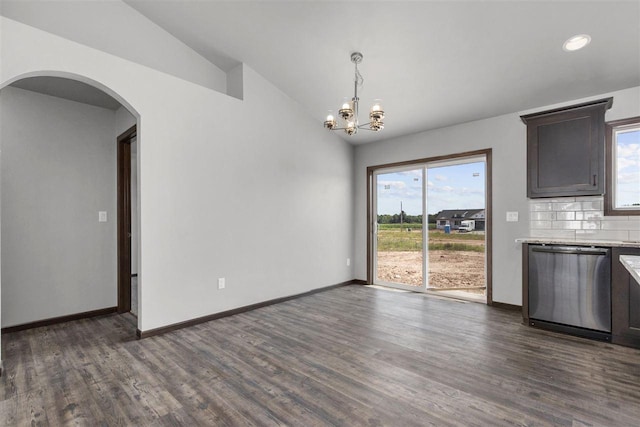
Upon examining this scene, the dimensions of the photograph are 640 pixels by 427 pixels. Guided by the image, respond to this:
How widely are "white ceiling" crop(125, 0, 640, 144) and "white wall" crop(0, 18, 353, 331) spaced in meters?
0.69

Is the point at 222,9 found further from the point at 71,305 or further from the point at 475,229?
the point at 475,229

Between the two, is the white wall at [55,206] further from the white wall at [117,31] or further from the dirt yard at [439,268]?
the dirt yard at [439,268]

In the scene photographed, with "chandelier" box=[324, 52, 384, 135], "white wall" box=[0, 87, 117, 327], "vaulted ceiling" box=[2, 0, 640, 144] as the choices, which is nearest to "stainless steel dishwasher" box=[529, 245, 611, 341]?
"vaulted ceiling" box=[2, 0, 640, 144]

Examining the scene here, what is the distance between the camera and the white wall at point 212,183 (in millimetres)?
2939

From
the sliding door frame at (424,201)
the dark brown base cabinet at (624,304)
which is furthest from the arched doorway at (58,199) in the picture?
the dark brown base cabinet at (624,304)

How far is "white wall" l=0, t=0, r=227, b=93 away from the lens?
9.20ft

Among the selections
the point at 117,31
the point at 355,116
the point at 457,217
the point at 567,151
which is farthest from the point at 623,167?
the point at 117,31

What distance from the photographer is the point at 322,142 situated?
513 centimetres

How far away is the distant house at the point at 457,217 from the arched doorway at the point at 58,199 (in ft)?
13.9

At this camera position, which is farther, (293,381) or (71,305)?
(71,305)

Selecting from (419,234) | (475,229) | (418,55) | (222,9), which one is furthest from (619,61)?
(222,9)

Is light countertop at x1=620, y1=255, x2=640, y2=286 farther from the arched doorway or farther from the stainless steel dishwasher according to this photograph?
the arched doorway

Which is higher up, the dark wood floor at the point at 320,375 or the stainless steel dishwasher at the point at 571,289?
the stainless steel dishwasher at the point at 571,289

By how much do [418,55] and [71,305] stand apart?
494 centimetres
